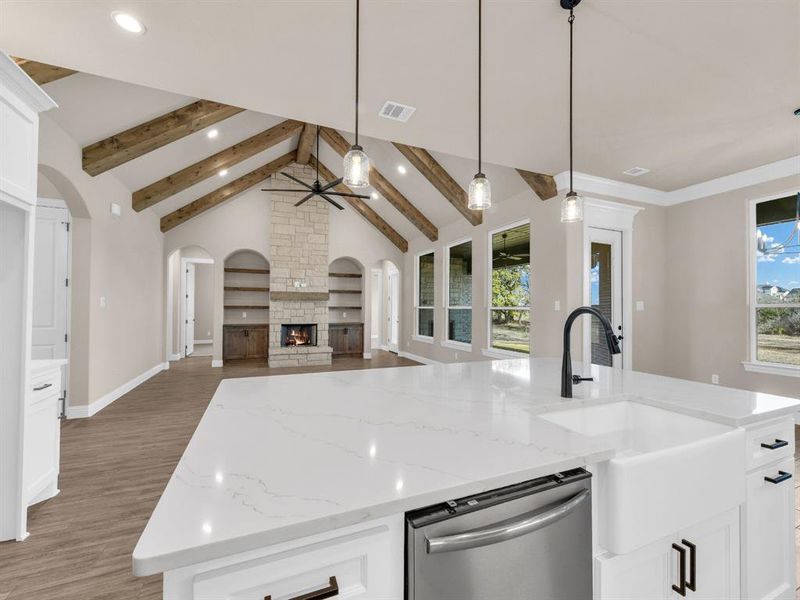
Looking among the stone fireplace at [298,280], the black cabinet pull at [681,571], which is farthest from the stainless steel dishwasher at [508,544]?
the stone fireplace at [298,280]

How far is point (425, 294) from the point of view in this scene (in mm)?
8078

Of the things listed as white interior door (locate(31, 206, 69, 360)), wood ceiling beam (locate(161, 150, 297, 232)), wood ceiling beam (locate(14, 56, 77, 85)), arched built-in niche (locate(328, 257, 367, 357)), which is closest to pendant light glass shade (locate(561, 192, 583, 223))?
wood ceiling beam (locate(14, 56, 77, 85))

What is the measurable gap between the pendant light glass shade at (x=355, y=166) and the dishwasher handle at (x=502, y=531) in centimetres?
153

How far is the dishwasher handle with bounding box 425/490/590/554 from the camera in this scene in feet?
2.46

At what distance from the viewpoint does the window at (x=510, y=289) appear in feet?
Answer: 17.1

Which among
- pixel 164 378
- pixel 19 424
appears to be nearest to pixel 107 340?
pixel 164 378

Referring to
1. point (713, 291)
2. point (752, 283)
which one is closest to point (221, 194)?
point (713, 291)

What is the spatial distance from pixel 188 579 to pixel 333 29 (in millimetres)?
2509

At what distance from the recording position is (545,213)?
4.65 metres

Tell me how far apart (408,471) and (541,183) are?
14.7 feet

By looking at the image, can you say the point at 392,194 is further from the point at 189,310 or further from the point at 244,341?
the point at 189,310

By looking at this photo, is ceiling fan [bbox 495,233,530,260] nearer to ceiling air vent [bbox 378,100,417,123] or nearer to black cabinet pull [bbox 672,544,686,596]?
ceiling air vent [bbox 378,100,417,123]

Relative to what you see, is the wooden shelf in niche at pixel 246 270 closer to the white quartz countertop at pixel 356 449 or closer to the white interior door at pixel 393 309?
the white interior door at pixel 393 309

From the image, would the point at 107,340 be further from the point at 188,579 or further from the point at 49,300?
the point at 188,579
